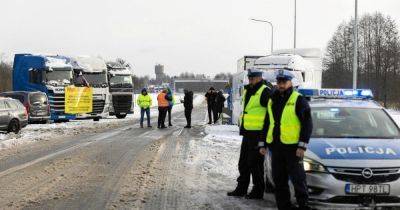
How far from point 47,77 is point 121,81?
263 inches

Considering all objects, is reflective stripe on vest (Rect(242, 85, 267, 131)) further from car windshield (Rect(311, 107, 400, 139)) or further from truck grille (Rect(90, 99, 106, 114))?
truck grille (Rect(90, 99, 106, 114))

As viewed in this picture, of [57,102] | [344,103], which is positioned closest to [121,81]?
[57,102]

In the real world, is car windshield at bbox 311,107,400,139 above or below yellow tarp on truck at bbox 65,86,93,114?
above

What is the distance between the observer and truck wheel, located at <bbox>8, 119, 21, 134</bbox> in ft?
68.3

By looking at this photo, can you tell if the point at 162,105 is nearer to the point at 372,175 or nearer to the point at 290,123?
the point at 290,123

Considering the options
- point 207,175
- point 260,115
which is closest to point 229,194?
point 260,115

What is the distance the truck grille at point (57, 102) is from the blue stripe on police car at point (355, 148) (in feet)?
74.0

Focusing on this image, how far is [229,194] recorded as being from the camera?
339 inches

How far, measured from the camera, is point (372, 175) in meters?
6.77

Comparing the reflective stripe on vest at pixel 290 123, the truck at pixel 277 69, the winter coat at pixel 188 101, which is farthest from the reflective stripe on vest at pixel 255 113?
the winter coat at pixel 188 101

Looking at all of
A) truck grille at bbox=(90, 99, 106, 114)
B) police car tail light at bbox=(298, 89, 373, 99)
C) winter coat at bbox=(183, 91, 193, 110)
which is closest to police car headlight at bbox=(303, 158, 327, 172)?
police car tail light at bbox=(298, 89, 373, 99)

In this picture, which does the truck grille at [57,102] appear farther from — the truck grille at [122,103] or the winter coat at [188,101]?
the winter coat at [188,101]

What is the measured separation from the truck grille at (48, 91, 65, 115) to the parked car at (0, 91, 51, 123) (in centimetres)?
105

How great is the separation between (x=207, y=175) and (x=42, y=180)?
298 cm
